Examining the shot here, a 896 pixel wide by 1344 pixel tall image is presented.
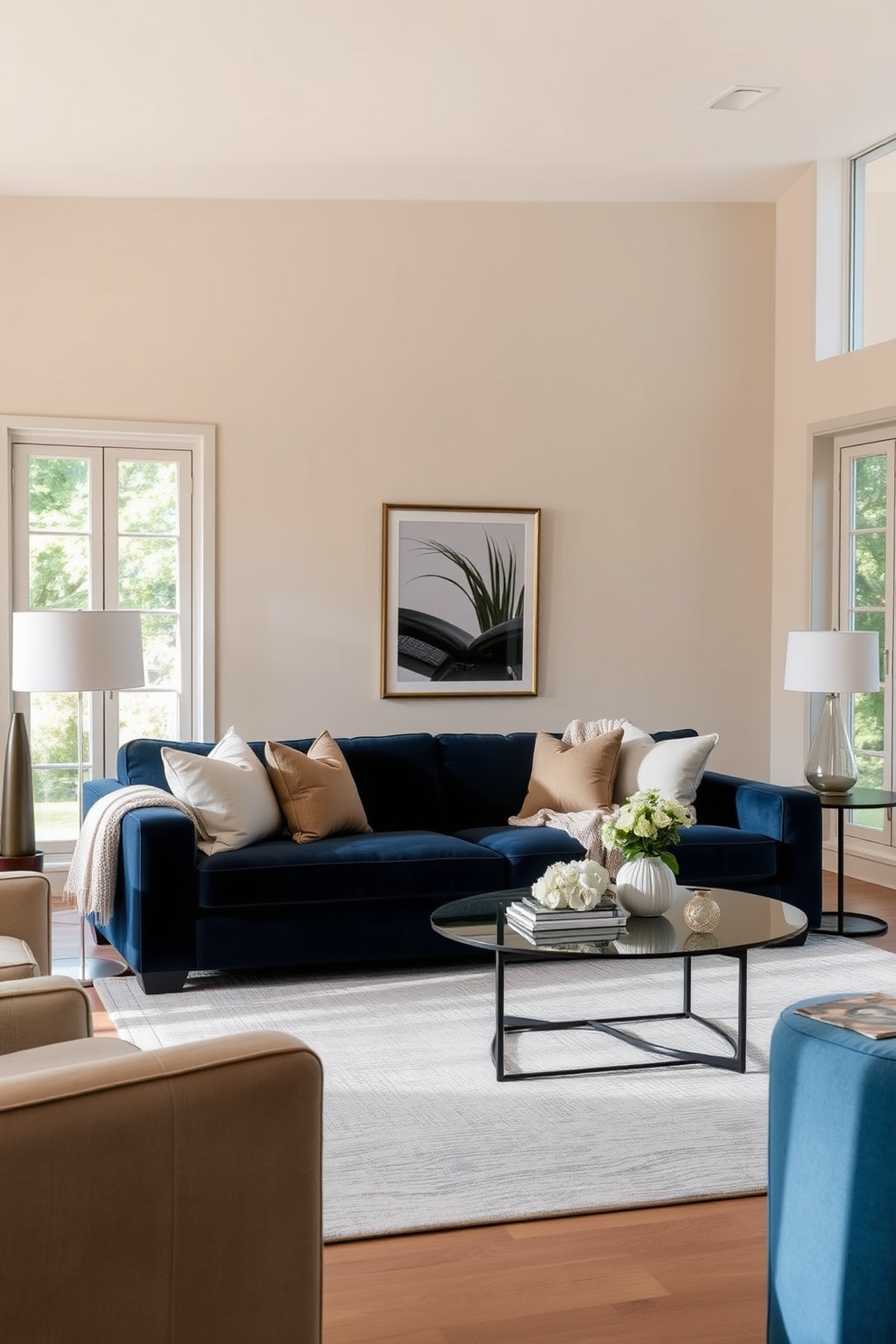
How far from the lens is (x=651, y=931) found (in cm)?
363

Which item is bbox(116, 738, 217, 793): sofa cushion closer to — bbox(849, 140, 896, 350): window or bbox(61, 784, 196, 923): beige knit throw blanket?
bbox(61, 784, 196, 923): beige knit throw blanket

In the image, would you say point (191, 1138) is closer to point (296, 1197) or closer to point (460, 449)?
point (296, 1197)

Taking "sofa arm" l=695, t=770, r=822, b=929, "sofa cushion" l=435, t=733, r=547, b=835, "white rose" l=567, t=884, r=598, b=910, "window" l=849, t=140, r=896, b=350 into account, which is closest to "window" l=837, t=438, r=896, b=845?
"window" l=849, t=140, r=896, b=350

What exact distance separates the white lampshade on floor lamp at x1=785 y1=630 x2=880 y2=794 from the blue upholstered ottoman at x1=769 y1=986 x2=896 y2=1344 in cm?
359

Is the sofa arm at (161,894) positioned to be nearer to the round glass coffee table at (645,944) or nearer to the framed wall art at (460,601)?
the round glass coffee table at (645,944)

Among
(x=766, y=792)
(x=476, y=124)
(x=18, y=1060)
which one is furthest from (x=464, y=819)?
(x=18, y=1060)

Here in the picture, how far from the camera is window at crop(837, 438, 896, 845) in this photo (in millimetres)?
6469

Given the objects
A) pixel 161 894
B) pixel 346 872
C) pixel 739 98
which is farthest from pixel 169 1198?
pixel 739 98

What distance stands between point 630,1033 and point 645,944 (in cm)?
66

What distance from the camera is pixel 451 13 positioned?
4.55 metres

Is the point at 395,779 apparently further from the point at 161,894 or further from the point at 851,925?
the point at 851,925

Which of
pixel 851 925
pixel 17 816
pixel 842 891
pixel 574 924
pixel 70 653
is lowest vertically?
pixel 851 925

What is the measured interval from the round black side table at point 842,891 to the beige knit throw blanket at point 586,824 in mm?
954

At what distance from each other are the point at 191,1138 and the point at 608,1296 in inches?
41.8
